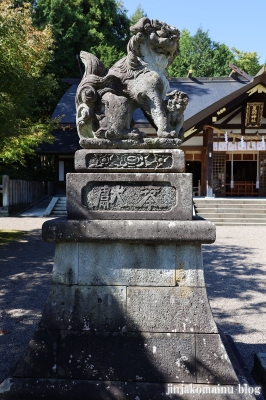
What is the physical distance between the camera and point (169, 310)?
260cm

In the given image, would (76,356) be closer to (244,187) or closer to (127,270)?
(127,270)

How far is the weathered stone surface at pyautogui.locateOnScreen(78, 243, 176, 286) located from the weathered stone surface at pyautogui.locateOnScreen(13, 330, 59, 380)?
46 cm

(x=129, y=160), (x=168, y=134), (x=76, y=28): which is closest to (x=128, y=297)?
(x=129, y=160)

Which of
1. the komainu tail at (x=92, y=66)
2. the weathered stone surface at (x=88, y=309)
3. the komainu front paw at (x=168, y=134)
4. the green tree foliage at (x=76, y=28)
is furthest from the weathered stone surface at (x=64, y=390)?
the green tree foliage at (x=76, y=28)

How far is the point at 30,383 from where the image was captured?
8.11 feet

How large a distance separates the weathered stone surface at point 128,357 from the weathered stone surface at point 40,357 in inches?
2.2

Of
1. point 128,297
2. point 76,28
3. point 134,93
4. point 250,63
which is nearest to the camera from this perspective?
point 128,297

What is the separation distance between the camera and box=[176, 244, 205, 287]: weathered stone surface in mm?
2609

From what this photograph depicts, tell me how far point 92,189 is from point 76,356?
48.2 inches

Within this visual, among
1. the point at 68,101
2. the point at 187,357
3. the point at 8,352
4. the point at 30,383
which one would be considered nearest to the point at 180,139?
the point at 187,357

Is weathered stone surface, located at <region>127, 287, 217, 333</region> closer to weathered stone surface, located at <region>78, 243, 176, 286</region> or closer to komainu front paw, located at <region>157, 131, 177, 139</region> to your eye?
weathered stone surface, located at <region>78, 243, 176, 286</region>

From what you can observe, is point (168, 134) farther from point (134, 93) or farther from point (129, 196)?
point (129, 196)

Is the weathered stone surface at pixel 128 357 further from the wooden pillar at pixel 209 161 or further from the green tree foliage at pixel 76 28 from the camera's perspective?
the green tree foliage at pixel 76 28

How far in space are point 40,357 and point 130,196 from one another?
52.8 inches
